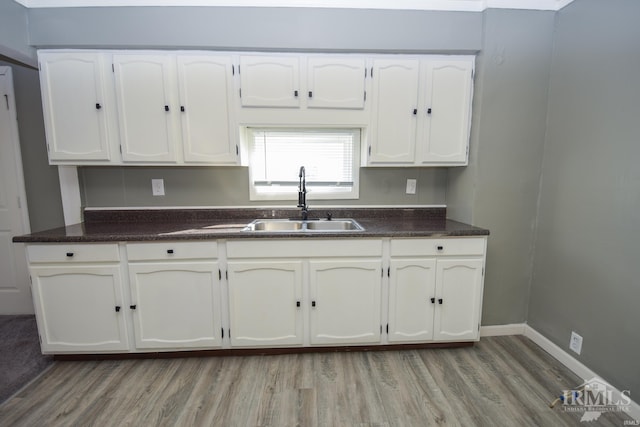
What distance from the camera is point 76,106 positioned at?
6.47 feet

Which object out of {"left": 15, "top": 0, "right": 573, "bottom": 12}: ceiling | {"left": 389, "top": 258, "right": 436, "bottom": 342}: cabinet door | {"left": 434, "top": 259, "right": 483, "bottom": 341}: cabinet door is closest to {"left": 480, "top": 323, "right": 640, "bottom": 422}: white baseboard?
{"left": 434, "top": 259, "right": 483, "bottom": 341}: cabinet door

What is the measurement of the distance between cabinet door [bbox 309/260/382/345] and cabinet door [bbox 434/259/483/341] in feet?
1.44

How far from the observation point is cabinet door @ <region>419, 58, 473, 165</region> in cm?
207

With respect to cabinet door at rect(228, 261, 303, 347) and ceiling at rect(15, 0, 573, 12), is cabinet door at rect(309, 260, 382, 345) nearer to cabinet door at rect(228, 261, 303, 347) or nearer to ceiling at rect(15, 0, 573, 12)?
cabinet door at rect(228, 261, 303, 347)

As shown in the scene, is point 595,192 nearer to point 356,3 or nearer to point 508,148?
point 508,148

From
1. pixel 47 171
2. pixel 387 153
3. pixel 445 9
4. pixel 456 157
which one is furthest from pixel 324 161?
pixel 47 171

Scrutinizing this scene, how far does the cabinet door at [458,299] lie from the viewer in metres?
1.96

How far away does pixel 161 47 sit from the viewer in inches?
77.5

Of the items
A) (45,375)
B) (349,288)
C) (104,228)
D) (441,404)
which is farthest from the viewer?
(104,228)

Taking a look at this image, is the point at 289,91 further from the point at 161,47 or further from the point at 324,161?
the point at 161,47

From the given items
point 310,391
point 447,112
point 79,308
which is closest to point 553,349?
point 310,391

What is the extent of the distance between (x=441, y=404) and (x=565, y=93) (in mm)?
2158

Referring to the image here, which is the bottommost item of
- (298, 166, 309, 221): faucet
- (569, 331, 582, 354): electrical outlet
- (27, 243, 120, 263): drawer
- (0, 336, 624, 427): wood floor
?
(0, 336, 624, 427): wood floor

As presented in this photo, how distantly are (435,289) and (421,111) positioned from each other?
1.30 meters
